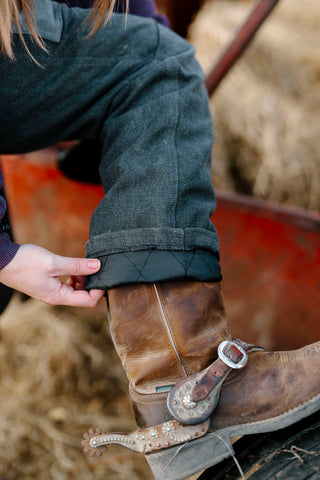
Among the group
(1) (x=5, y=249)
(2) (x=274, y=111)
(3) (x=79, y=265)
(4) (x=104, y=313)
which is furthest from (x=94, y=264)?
(2) (x=274, y=111)

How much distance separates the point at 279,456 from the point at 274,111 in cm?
118

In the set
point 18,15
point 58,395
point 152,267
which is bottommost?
point 58,395

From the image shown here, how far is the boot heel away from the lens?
0.60m

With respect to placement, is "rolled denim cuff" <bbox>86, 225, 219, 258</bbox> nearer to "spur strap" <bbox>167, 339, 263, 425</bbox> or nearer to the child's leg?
the child's leg

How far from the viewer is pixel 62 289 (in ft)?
2.15

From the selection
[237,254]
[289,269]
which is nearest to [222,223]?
[237,254]

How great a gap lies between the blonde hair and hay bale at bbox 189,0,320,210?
35.0 inches

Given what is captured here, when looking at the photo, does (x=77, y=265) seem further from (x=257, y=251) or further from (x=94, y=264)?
(x=257, y=251)

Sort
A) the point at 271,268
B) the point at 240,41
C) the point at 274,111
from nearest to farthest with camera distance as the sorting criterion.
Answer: the point at 240,41 < the point at 271,268 < the point at 274,111

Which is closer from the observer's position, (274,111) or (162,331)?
(162,331)

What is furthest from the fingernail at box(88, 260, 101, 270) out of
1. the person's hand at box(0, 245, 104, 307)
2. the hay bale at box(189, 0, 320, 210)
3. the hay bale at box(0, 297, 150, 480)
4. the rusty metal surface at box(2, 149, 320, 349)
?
the hay bale at box(189, 0, 320, 210)

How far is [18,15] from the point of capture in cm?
62

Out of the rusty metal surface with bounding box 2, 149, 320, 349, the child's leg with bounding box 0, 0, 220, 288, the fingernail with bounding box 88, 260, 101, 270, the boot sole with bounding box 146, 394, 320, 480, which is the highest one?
the child's leg with bounding box 0, 0, 220, 288

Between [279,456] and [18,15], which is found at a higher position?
[18,15]
